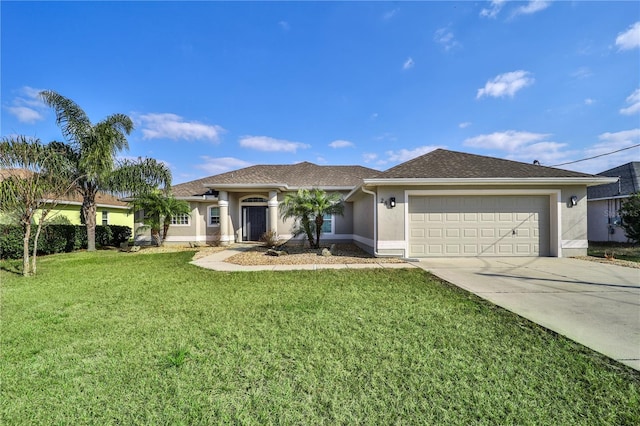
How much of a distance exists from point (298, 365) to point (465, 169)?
1023cm

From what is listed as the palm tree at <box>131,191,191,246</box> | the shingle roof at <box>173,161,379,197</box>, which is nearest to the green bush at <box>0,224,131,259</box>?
the palm tree at <box>131,191,191,246</box>

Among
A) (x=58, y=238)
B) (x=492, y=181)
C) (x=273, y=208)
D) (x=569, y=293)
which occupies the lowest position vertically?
(x=569, y=293)

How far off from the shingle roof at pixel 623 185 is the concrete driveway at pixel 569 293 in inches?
415

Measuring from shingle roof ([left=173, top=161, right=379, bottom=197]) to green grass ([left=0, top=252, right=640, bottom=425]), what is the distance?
34.1ft

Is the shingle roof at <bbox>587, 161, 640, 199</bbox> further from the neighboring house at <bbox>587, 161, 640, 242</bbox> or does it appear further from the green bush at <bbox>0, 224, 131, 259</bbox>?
the green bush at <bbox>0, 224, 131, 259</bbox>

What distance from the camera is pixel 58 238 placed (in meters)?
13.2

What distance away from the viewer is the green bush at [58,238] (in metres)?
11.0

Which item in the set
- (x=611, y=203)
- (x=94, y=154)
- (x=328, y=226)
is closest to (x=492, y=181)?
(x=328, y=226)

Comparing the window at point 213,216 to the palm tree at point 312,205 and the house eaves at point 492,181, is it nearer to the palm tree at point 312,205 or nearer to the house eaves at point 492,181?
the palm tree at point 312,205

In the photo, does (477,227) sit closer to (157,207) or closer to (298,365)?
(298,365)

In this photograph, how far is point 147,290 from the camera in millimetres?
5938

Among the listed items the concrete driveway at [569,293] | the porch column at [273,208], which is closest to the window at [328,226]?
the porch column at [273,208]

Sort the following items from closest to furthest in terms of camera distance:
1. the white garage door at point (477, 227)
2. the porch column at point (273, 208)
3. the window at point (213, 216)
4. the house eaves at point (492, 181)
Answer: the house eaves at point (492, 181), the white garage door at point (477, 227), the porch column at point (273, 208), the window at point (213, 216)

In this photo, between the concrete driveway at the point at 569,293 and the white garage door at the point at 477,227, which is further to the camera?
the white garage door at the point at 477,227
